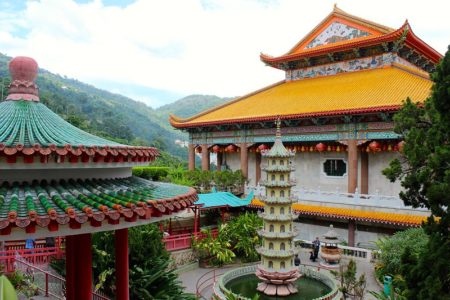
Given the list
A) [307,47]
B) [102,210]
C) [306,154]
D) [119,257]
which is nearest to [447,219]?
[119,257]

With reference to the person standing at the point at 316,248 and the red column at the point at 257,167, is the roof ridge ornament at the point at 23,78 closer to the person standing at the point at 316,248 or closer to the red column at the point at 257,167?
the person standing at the point at 316,248

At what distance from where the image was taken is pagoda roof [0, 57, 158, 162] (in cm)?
429

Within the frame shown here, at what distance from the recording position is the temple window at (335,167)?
20781mm

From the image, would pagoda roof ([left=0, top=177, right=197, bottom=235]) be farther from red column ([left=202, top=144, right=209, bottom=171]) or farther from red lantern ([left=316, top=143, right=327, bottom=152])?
red column ([left=202, top=144, right=209, bottom=171])

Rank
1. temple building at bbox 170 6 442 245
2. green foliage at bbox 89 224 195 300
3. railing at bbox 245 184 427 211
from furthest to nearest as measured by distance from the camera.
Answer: temple building at bbox 170 6 442 245, railing at bbox 245 184 427 211, green foliage at bbox 89 224 195 300

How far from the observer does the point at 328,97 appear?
20516 mm

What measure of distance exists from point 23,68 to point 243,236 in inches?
534

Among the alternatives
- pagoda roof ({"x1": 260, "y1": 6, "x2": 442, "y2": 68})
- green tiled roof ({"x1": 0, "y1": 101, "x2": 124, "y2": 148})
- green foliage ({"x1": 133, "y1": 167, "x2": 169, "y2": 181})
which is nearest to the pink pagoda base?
green tiled roof ({"x1": 0, "y1": 101, "x2": 124, "y2": 148})

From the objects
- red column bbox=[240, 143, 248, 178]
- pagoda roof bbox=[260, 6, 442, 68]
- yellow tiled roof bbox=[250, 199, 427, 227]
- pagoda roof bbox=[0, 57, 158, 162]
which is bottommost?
yellow tiled roof bbox=[250, 199, 427, 227]

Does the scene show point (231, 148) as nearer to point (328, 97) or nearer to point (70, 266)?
point (328, 97)

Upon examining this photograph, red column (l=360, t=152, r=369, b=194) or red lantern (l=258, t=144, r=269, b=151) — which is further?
red lantern (l=258, t=144, r=269, b=151)

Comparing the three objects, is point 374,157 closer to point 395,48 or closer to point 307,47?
point 395,48

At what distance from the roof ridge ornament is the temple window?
1764 cm

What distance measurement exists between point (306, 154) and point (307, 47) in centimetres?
785
